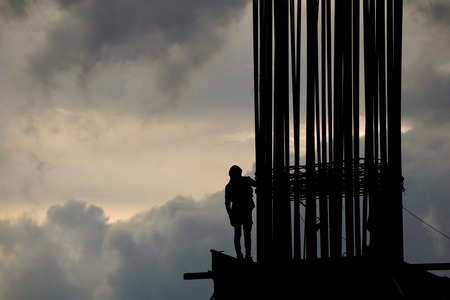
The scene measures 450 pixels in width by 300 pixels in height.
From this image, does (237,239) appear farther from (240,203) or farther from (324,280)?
(324,280)

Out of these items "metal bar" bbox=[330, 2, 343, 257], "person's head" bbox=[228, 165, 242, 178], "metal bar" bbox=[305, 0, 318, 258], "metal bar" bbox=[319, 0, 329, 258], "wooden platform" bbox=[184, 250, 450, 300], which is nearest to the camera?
"wooden platform" bbox=[184, 250, 450, 300]

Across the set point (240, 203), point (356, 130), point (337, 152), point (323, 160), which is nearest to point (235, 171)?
point (240, 203)

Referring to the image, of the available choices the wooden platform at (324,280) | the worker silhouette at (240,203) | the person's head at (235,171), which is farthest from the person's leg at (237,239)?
the wooden platform at (324,280)

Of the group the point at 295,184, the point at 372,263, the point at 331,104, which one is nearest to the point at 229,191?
the point at 295,184

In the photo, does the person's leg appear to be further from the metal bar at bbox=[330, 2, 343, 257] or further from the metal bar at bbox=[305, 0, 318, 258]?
the metal bar at bbox=[330, 2, 343, 257]

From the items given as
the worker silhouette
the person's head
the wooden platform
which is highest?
the person's head

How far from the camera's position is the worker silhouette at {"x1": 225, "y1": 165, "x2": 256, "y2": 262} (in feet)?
46.0

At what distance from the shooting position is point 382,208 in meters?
12.6

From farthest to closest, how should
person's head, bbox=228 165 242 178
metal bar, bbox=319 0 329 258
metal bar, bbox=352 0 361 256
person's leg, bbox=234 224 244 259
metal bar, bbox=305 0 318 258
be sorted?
person's leg, bbox=234 224 244 259, person's head, bbox=228 165 242 178, metal bar, bbox=319 0 329 258, metal bar, bbox=352 0 361 256, metal bar, bbox=305 0 318 258

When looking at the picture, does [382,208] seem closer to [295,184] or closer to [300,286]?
[295,184]

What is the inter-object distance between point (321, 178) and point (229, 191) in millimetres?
1893

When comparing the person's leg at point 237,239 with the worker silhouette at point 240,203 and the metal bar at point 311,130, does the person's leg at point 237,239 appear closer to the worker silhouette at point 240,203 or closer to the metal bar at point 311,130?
the worker silhouette at point 240,203

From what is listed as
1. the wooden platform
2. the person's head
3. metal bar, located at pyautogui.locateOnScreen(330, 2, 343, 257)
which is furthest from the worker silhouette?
the wooden platform

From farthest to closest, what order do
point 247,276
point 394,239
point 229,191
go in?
1. point 229,191
2. point 394,239
3. point 247,276
